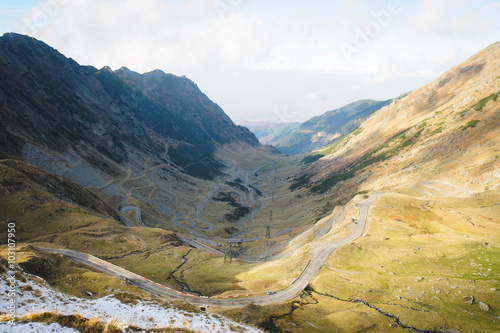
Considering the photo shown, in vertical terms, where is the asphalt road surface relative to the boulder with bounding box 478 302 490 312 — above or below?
above

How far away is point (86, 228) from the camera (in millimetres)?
79938

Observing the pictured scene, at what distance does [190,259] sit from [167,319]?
192 feet

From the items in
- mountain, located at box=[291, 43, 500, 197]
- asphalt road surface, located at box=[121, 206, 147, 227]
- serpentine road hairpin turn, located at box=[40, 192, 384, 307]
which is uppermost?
mountain, located at box=[291, 43, 500, 197]

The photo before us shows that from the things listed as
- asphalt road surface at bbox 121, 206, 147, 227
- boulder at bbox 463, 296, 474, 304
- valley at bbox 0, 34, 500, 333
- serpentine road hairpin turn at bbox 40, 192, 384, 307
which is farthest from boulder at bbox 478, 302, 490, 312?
asphalt road surface at bbox 121, 206, 147, 227

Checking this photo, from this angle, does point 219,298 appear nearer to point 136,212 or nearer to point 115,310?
point 115,310

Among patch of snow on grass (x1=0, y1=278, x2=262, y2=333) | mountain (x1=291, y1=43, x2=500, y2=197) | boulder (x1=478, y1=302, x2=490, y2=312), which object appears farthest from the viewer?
mountain (x1=291, y1=43, x2=500, y2=197)

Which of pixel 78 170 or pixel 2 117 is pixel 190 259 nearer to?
pixel 78 170

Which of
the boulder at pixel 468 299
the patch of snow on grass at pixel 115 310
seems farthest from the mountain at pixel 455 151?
the patch of snow on grass at pixel 115 310

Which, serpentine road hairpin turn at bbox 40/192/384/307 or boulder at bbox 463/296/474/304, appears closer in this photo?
boulder at bbox 463/296/474/304

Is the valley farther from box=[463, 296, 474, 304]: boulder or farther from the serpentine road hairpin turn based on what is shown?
the serpentine road hairpin turn

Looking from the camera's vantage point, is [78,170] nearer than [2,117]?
No

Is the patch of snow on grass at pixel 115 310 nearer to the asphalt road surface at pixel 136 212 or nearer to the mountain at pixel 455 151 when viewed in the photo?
the asphalt road surface at pixel 136 212

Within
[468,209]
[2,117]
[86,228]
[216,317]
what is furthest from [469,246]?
[2,117]

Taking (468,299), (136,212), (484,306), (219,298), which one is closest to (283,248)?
(219,298)
